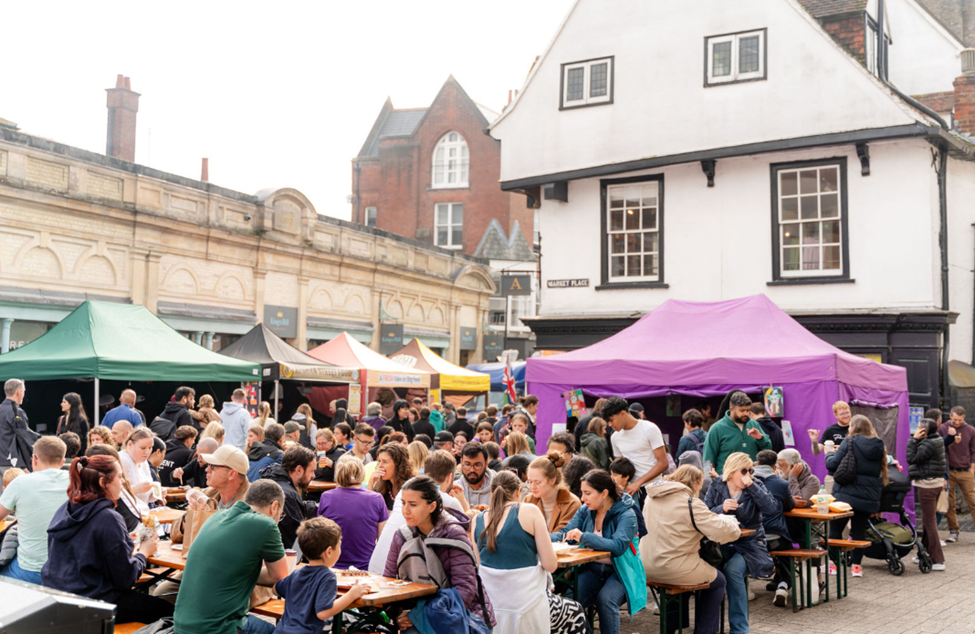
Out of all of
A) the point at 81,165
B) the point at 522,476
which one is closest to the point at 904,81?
the point at 522,476

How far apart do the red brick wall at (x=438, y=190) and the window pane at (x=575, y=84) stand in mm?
25334

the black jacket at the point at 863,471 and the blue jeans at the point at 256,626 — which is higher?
the black jacket at the point at 863,471

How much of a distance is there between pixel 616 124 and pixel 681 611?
12427 mm

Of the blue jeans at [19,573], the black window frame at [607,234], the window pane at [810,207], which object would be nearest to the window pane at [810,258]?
the window pane at [810,207]

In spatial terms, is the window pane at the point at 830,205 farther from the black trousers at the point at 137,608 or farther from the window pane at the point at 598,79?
the black trousers at the point at 137,608

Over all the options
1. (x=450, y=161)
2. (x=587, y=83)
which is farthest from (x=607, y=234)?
(x=450, y=161)

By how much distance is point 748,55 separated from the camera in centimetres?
1698

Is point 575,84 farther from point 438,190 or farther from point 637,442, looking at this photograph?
point 438,190

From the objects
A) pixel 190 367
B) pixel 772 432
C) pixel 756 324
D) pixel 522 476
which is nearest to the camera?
pixel 522 476

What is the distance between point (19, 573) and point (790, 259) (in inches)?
541

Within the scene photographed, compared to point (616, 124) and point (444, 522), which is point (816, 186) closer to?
point (616, 124)

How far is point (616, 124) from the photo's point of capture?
18.3 m

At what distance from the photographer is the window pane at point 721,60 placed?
678 inches

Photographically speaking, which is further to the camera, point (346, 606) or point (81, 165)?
point (81, 165)
